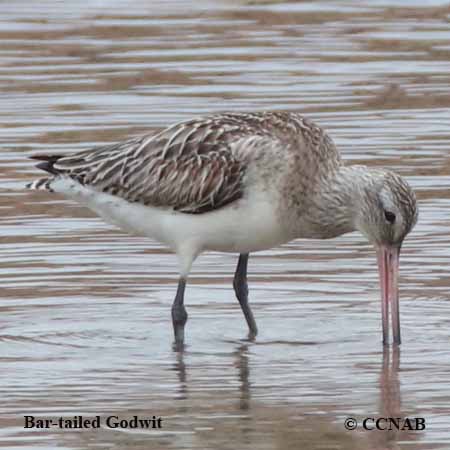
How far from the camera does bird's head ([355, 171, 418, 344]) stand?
38.4 ft

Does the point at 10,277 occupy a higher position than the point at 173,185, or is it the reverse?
the point at 173,185

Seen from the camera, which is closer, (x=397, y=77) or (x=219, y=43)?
(x=397, y=77)

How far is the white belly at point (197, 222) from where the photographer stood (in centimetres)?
1190

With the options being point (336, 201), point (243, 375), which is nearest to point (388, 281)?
point (336, 201)

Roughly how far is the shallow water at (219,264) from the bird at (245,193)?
0.51 m

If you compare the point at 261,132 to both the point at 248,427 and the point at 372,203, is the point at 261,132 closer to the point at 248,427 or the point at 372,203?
the point at 372,203

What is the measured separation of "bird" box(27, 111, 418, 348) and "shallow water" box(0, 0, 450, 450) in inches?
20.2

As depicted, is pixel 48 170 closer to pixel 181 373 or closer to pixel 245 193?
pixel 245 193

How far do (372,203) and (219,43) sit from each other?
10.1 metres

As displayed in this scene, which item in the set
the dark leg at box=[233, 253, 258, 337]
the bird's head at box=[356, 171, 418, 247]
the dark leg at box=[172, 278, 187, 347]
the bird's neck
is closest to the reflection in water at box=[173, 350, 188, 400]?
the dark leg at box=[172, 278, 187, 347]

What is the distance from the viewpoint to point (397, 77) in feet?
65.8

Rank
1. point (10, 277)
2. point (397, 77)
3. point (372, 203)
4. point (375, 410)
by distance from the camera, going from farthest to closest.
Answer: point (397, 77)
point (10, 277)
point (372, 203)
point (375, 410)

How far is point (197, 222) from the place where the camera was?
40.0 feet

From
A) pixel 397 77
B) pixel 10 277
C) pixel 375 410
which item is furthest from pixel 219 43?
pixel 375 410
